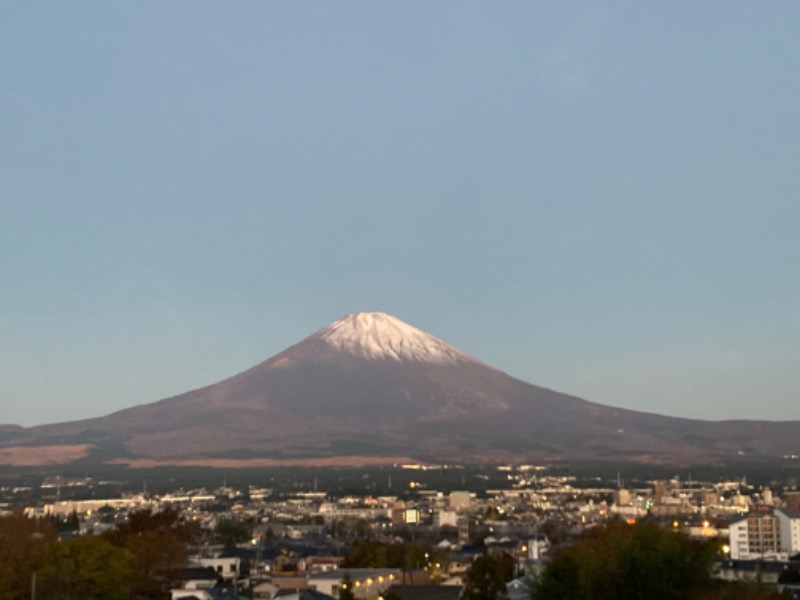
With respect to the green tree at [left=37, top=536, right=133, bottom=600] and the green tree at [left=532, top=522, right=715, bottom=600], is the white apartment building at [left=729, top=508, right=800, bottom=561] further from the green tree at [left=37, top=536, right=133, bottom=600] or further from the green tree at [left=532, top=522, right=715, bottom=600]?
the green tree at [left=37, top=536, right=133, bottom=600]

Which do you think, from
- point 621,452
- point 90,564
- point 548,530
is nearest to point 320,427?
point 621,452

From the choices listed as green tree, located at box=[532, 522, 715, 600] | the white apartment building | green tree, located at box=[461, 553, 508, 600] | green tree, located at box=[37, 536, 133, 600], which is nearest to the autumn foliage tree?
green tree, located at box=[37, 536, 133, 600]

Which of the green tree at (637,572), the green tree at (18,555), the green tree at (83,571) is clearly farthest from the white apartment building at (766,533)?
the green tree at (18,555)

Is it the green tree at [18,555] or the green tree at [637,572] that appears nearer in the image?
the green tree at [637,572]

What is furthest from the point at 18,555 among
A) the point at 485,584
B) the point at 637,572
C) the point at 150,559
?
the point at 637,572

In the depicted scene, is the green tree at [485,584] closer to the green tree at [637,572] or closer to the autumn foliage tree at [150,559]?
the green tree at [637,572]

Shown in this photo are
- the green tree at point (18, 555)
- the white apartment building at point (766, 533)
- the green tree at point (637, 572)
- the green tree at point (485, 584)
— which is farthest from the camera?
the white apartment building at point (766, 533)
